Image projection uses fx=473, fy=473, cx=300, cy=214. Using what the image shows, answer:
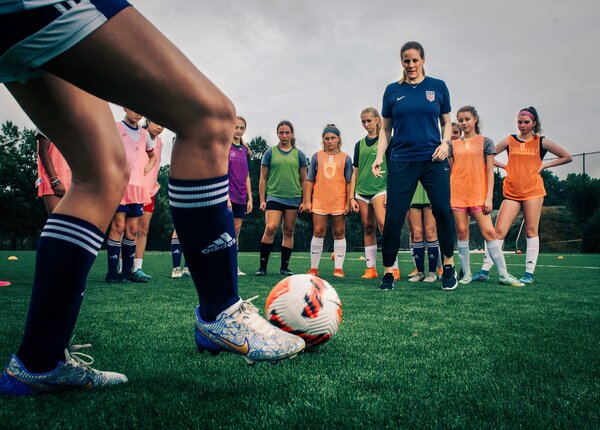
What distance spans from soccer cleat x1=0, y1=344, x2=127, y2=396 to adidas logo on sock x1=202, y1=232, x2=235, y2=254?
65cm

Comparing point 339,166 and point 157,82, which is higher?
point 339,166

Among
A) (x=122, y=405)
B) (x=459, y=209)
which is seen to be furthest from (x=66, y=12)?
(x=459, y=209)

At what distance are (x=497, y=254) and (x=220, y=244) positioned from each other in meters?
5.65

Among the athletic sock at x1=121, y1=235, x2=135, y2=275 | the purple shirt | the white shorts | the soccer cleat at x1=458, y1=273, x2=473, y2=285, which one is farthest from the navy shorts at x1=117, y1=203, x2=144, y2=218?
the soccer cleat at x1=458, y1=273, x2=473, y2=285

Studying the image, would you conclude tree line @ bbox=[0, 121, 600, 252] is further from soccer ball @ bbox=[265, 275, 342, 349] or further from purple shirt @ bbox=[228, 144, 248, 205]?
soccer ball @ bbox=[265, 275, 342, 349]

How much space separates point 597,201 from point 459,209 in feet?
85.1

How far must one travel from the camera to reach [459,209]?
721 centimetres

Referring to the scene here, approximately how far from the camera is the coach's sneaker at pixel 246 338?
67.3 inches

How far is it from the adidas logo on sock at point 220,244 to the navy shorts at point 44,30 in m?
0.77

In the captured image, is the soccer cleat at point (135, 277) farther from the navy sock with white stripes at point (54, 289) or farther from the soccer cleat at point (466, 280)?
the navy sock with white stripes at point (54, 289)

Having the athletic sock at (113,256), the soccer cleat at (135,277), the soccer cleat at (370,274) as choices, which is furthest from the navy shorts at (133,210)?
the soccer cleat at (370,274)

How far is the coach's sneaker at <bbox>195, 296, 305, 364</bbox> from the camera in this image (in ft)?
5.61

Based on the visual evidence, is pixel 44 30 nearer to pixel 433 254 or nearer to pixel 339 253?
pixel 433 254

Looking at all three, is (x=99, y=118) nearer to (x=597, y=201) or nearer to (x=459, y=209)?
(x=459, y=209)
